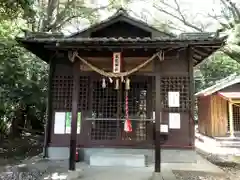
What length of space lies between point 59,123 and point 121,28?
4663 mm

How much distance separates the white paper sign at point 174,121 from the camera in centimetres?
915

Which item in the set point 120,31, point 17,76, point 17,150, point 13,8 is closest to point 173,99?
point 120,31

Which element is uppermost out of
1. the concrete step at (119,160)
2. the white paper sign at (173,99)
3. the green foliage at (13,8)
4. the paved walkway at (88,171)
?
the green foliage at (13,8)

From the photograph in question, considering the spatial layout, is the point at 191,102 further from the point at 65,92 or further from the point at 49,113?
the point at 49,113

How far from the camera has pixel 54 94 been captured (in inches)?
374

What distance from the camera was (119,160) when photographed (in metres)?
8.45

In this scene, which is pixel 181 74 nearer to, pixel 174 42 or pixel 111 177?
pixel 174 42

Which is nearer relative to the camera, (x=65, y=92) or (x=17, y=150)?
(x=65, y=92)

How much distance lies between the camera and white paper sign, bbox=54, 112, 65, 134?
9391mm

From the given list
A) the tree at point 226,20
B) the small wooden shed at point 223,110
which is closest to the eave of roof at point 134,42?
the tree at point 226,20

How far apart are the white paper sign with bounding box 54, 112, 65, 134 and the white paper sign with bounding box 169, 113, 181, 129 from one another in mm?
4110

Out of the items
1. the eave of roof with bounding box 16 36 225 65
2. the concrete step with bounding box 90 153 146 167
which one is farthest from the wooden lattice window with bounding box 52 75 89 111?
the eave of roof with bounding box 16 36 225 65

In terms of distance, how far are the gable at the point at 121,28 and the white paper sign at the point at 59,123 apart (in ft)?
10.2

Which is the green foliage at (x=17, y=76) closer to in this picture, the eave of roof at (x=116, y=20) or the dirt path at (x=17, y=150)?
the dirt path at (x=17, y=150)
